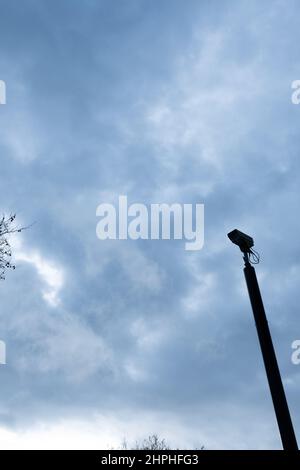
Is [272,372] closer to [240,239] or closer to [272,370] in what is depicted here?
[272,370]

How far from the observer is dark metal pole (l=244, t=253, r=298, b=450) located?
5352 mm

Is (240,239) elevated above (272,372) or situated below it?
above

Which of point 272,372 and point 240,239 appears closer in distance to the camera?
point 272,372

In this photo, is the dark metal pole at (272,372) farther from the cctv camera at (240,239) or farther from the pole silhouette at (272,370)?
the cctv camera at (240,239)

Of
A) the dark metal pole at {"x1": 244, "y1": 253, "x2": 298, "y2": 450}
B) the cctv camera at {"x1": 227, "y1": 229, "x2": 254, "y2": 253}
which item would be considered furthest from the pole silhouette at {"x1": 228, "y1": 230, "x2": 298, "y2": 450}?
the cctv camera at {"x1": 227, "y1": 229, "x2": 254, "y2": 253}

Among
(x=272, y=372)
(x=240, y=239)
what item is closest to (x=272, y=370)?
(x=272, y=372)

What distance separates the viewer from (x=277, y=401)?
18.2 ft

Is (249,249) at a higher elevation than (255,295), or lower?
higher

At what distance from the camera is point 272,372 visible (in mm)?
5750
